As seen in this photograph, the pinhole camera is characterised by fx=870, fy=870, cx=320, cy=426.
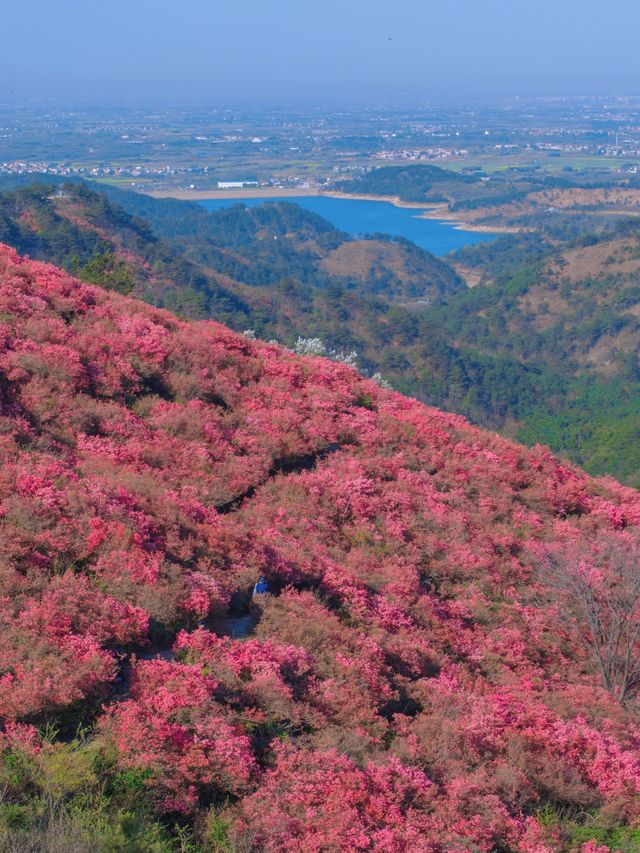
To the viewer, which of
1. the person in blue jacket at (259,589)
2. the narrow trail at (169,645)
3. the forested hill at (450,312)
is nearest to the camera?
the narrow trail at (169,645)

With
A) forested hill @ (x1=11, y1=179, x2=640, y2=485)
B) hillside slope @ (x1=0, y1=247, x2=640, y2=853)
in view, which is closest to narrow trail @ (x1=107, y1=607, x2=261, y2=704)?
hillside slope @ (x1=0, y1=247, x2=640, y2=853)

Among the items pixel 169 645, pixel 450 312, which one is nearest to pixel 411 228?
pixel 450 312

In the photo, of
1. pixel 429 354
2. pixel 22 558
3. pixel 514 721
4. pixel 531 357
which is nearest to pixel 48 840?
pixel 22 558

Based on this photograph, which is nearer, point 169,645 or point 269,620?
point 169,645

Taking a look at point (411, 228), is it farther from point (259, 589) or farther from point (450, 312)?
point (259, 589)

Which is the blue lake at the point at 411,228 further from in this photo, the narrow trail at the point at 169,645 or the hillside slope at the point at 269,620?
the narrow trail at the point at 169,645

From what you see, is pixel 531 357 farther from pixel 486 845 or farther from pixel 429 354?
pixel 486 845

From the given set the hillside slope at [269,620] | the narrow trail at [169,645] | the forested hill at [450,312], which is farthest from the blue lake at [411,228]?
the narrow trail at [169,645]

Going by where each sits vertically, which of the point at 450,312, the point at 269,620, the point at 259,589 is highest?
the point at 259,589
